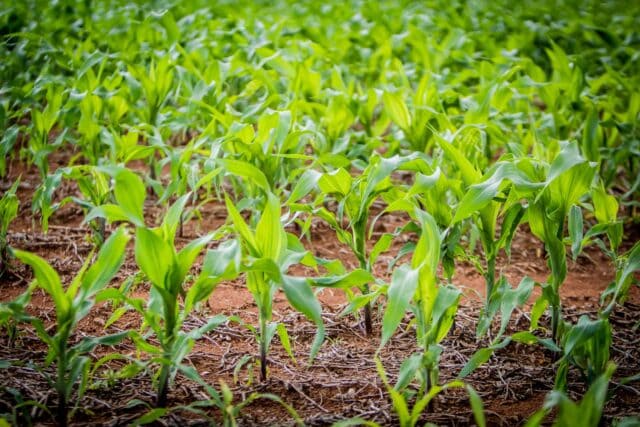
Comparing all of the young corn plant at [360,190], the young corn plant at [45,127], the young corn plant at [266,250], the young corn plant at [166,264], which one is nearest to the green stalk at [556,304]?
the young corn plant at [360,190]

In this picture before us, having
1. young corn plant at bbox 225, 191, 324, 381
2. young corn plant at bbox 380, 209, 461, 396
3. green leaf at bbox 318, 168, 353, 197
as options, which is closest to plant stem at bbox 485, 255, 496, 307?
young corn plant at bbox 380, 209, 461, 396

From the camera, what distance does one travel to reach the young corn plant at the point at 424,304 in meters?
1.56

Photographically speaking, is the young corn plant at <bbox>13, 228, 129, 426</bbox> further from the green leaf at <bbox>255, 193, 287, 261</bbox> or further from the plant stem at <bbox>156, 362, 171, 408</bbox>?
the green leaf at <bbox>255, 193, 287, 261</bbox>

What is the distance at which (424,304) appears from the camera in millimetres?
1689

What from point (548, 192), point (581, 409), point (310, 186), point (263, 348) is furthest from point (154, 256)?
point (548, 192)

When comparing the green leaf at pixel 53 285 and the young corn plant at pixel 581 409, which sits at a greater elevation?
the green leaf at pixel 53 285

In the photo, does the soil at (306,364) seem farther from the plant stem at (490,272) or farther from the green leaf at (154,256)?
the green leaf at (154,256)

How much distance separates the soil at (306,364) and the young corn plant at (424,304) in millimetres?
168

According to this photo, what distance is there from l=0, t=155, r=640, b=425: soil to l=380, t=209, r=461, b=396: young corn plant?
168mm

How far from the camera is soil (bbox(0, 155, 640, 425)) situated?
1726 mm

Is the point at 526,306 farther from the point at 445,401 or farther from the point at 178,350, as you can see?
the point at 178,350

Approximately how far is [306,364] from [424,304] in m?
0.53

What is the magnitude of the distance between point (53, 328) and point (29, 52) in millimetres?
2596

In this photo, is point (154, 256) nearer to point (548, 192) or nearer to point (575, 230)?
point (548, 192)
